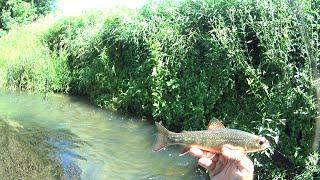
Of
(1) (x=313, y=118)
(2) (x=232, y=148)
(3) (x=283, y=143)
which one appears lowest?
(3) (x=283, y=143)

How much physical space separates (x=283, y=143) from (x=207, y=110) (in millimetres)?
2339

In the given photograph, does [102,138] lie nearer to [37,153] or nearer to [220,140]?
[37,153]

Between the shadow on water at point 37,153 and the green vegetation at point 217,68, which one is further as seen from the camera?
the shadow on water at point 37,153

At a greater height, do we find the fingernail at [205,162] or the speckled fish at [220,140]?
the speckled fish at [220,140]

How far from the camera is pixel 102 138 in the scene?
10.6 metres

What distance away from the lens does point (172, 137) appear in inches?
120

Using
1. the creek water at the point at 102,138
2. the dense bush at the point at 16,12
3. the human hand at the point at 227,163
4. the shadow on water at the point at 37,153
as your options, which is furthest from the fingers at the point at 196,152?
the dense bush at the point at 16,12

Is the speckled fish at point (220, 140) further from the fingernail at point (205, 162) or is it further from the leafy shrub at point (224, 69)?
the leafy shrub at point (224, 69)

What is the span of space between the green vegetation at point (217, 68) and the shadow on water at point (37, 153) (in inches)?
86.5

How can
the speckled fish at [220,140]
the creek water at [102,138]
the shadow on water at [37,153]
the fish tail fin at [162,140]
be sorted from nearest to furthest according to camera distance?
the speckled fish at [220,140]
the fish tail fin at [162,140]
the shadow on water at [37,153]
the creek water at [102,138]

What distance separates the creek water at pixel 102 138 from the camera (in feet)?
27.0

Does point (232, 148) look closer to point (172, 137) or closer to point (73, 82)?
point (172, 137)

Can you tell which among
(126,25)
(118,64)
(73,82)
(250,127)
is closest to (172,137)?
(250,127)

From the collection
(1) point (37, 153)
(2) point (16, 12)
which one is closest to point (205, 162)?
(1) point (37, 153)
